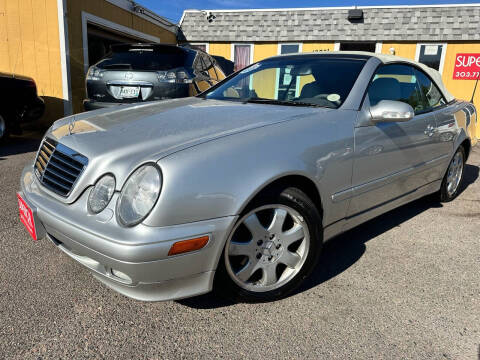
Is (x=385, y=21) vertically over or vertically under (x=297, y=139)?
over

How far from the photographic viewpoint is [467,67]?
35.0ft

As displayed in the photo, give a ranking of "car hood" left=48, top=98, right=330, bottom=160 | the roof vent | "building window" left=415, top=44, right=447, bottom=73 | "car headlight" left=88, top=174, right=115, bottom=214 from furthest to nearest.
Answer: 1. the roof vent
2. "building window" left=415, top=44, right=447, bottom=73
3. "car hood" left=48, top=98, right=330, bottom=160
4. "car headlight" left=88, top=174, right=115, bottom=214

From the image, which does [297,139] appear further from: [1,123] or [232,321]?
[1,123]

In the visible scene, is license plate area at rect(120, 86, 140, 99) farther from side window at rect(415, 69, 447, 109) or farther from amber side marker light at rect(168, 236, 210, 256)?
amber side marker light at rect(168, 236, 210, 256)

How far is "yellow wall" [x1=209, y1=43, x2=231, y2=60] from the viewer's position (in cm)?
1252

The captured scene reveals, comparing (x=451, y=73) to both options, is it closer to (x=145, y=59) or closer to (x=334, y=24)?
(x=334, y=24)

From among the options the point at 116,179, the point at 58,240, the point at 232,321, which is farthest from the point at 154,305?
the point at 116,179

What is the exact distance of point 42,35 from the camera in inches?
295

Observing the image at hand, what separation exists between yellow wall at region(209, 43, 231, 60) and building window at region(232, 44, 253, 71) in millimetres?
204

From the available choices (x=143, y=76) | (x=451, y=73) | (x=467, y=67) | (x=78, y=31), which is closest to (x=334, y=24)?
(x=451, y=73)

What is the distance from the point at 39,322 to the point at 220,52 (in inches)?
467

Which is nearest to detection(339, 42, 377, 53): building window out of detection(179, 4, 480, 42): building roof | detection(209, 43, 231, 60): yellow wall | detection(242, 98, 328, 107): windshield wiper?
detection(179, 4, 480, 42): building roof

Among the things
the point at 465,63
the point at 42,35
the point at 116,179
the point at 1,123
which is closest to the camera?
the point at 116,179

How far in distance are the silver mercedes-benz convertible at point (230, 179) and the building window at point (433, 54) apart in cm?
924
